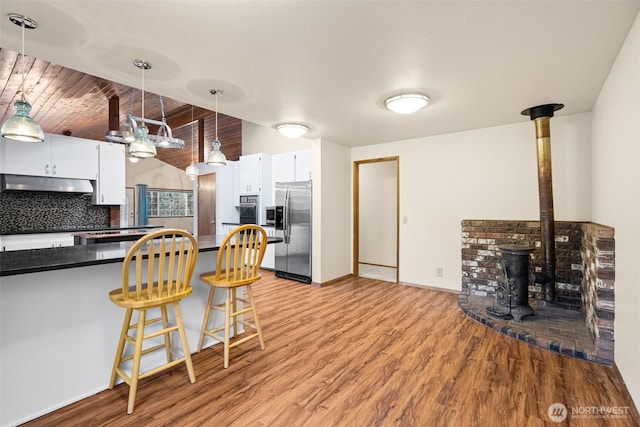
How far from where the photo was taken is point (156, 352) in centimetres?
228

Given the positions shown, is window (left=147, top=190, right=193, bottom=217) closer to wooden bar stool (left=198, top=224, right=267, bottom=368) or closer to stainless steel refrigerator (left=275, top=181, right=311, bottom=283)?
stainless steel refrigerator (left=275, top=181, right=311, bottom=283)

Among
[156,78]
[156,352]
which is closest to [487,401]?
[156,352]

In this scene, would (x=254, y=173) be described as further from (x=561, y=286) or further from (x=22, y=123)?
(x=561, y=286)

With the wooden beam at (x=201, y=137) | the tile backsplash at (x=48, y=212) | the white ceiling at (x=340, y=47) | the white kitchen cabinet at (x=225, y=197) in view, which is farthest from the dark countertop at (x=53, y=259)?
the wooden beam at (x=201, y=137)

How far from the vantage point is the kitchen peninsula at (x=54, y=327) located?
1.65 m

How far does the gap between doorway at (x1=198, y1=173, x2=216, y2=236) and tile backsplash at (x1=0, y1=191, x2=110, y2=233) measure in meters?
2.14

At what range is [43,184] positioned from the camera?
4.00 meters

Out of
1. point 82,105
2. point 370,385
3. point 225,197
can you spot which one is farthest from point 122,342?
point 82,105

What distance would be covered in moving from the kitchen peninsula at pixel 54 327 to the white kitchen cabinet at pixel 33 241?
7.97 feet

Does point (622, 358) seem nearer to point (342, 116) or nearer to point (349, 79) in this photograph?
point (349, 79)

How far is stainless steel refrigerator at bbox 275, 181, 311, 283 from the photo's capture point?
4.84 metres

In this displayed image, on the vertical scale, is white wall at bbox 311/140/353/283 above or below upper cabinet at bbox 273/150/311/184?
below

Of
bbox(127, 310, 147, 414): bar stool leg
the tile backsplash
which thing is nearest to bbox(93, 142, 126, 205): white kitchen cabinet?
the tile backsplash

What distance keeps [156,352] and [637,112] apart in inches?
141
